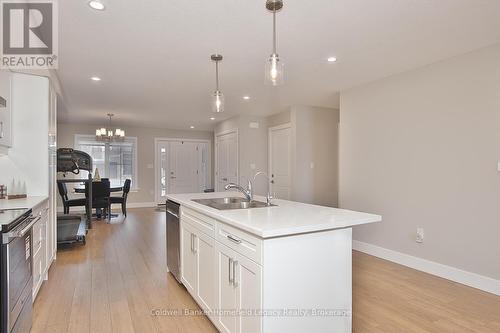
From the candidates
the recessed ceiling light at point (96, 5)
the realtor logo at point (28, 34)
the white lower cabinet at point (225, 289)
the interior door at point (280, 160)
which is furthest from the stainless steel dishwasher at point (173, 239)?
the interior door at point (280, 160)

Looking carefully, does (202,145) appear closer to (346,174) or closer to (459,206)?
(346,174)

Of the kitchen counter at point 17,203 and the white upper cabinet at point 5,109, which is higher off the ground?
the white upper cabinet at point 5,109

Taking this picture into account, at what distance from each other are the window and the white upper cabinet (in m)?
5.59

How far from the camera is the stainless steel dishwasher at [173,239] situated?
296 centimetres

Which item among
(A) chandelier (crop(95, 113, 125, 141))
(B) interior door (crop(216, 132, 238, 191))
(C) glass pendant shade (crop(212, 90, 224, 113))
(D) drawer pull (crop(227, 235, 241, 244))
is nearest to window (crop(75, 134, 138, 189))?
(A) chandelier (crop(95, 113, 125, 141))

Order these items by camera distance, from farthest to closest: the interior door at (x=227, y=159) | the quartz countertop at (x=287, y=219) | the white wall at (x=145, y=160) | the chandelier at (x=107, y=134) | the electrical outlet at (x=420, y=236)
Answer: the white wall at (x=145, y=160), the interior door at (x=227, y=159), the chandelier at (x=107, y=134), the electrical outlet at (x=420, y=236), the quartz countertop at (x=287, y=219)

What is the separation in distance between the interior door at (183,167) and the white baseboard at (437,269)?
6214 millimetres

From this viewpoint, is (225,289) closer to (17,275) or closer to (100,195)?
(17,275)

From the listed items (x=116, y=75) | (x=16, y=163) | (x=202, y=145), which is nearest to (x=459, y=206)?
(x=116, y=75)

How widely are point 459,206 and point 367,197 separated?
45.7 inches

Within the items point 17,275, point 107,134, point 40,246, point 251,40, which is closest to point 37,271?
point 40,246

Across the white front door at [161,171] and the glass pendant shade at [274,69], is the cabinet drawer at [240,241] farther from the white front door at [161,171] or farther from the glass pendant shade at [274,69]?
the white front door at [161,171]

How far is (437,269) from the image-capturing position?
3285mm

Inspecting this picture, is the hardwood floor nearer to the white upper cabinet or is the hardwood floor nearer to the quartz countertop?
the quartz countertop
